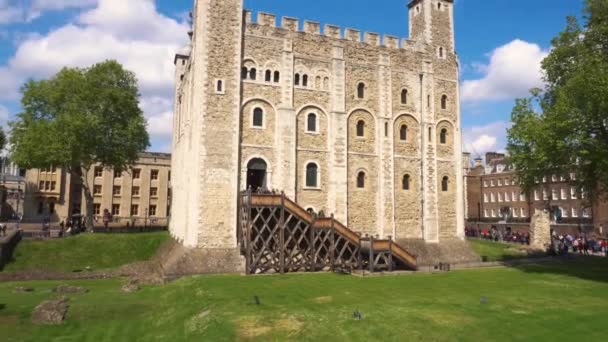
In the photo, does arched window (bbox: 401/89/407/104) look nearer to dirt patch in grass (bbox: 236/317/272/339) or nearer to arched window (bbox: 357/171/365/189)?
arched window (bbox: 357/171/365/189)

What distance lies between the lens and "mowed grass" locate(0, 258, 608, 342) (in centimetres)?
1318

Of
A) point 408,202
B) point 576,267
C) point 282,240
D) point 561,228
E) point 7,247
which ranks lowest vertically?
point 576,267

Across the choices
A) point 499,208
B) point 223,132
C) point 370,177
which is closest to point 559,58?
point 370,177

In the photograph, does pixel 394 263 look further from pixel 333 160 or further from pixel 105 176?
pixel 105 176

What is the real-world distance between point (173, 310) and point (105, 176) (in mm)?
42994

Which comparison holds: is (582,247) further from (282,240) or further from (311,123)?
(282,240)

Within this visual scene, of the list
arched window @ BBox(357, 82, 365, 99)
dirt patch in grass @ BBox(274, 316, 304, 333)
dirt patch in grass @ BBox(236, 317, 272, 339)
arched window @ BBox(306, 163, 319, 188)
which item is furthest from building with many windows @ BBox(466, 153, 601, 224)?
dirt patch in grass @ BBox(236, 317, 272, 339)

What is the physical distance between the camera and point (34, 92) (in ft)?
115

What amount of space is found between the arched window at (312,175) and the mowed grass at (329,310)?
8.15 metres

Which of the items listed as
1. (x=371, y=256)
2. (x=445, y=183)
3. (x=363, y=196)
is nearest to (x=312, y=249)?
(x=371, y=256)

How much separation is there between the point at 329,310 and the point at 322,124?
1698cm

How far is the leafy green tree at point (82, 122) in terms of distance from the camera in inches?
1300

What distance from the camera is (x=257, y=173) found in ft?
96.0

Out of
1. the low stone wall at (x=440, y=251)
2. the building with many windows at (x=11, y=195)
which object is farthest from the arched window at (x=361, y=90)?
the building with many windows at (x=11, y=195)
